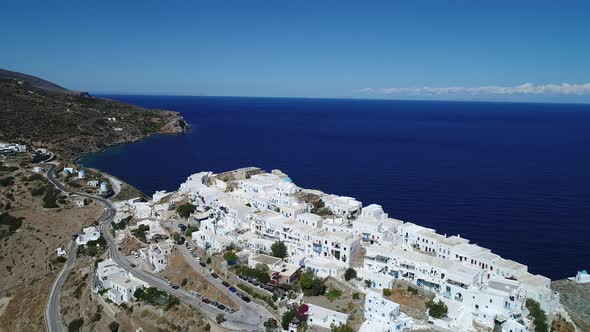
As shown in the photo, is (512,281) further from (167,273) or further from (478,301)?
(167,273)

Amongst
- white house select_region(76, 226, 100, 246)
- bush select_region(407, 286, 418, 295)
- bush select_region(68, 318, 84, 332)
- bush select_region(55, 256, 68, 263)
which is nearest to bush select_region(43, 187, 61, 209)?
white house select_region(76, 226, 100, 246)

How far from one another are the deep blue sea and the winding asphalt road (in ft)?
102

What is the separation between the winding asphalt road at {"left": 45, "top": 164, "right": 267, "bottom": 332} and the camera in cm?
3850

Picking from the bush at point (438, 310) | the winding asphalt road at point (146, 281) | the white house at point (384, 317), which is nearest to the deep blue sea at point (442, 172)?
the bush at point (438, 310)

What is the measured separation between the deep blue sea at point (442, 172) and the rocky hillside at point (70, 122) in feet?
23.0

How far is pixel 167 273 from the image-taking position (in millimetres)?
50031

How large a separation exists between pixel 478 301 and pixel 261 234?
26682 millimetres

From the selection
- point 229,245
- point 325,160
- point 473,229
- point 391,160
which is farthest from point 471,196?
point 229,245

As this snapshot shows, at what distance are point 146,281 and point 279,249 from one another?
15481 mm

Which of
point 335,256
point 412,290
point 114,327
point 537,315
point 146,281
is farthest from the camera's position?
point 146,281

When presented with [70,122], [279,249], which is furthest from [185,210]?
[70,122]

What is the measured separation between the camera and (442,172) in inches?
4166

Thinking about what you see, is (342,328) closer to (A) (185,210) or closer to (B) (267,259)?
(B) (267,259)

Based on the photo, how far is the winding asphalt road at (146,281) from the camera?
38.5 metres
